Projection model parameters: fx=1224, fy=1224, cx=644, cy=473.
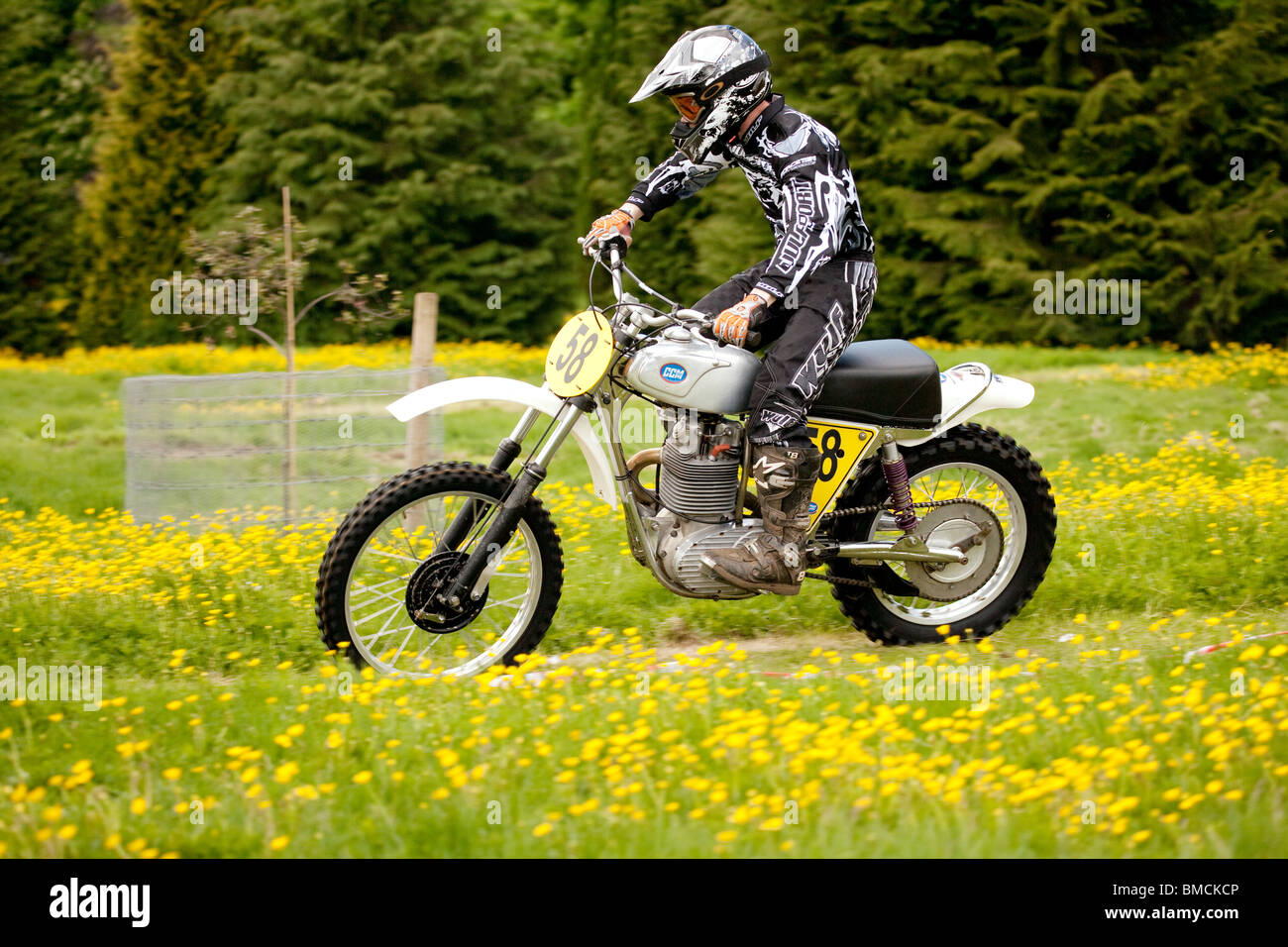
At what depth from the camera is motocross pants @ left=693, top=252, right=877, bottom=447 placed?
16.1 feet

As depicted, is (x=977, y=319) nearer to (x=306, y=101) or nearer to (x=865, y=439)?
(x=306, y=101)

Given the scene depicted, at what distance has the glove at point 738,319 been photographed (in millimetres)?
4699

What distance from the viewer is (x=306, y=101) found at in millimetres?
21000

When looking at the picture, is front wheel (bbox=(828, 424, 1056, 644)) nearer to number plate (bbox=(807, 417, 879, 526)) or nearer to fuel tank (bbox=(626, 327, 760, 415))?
number plate (bbox=(807, 417, 879, 526))

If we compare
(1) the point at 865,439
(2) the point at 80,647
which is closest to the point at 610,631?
(1) the point at 865,439

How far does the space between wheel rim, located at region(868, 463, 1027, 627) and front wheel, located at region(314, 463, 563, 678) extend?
5.10 feet

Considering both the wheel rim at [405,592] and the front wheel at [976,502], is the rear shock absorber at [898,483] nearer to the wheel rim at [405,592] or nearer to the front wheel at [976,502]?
the front wheel at [976,502]

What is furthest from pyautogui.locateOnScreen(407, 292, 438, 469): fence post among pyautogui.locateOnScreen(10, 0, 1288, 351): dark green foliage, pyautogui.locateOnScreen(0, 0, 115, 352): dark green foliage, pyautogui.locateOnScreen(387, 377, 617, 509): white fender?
pyautogui.locateOnScreen(0, 0, 115, 352): dark green foliage

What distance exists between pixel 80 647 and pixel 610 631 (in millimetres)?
2456

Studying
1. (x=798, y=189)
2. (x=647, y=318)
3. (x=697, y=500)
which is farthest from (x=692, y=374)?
(x=798, y=189)

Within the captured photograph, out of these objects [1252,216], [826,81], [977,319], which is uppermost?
[826,81]

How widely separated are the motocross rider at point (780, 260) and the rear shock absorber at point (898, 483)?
0.39 m

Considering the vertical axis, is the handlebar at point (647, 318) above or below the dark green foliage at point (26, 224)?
below

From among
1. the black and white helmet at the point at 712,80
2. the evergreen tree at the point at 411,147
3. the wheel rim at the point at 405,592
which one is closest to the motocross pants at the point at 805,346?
the black and white helmet at the point at 712,80
